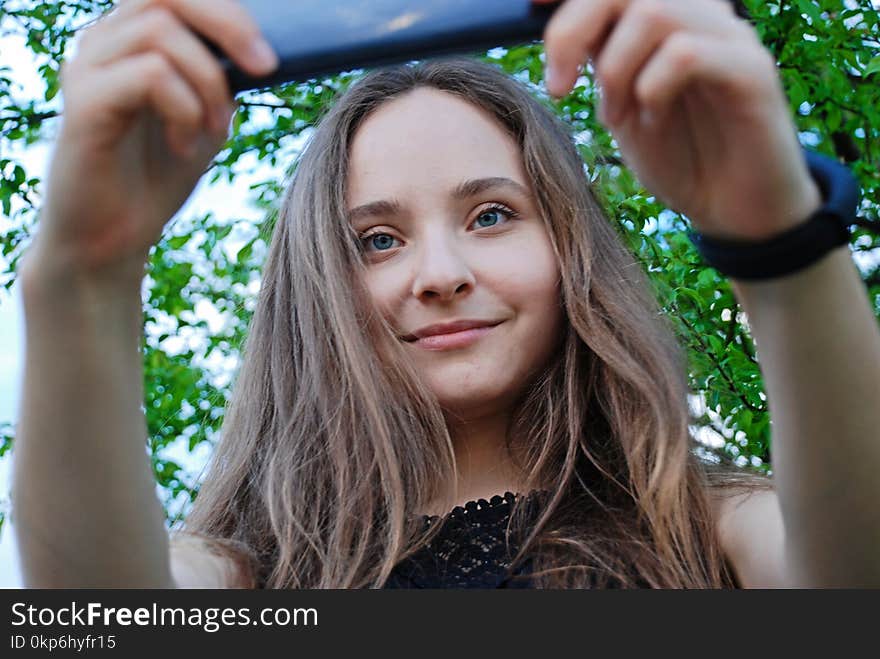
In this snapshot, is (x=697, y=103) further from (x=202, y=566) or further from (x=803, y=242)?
(x=202, y=566)

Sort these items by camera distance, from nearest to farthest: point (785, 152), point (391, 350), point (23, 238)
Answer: point (785, 152) → point (391, 350) → point (23, 238)

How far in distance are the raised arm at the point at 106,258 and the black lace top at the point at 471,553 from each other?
0.72m

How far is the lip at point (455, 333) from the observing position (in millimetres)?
1879

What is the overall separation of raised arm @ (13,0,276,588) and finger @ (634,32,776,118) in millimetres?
436

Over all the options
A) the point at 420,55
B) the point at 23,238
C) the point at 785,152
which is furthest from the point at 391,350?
the point at 23,238

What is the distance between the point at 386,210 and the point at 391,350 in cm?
29

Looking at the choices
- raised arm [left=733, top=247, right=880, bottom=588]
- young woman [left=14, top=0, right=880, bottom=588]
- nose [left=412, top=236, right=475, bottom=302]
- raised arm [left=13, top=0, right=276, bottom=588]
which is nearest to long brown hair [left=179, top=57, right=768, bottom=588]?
young woman [left=14, top=0, right=880, bottom=588]

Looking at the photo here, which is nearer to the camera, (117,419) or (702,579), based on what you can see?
(117,419)

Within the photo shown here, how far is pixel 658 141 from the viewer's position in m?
1.13

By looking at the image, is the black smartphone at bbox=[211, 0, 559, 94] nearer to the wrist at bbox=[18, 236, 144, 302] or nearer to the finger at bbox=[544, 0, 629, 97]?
the finger at bbox=[544, 0, 629, 97]

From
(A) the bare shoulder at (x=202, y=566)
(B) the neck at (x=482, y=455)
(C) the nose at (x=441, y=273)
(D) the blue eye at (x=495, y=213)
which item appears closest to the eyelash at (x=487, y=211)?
(D) the blue eye at (x=495, y=213)

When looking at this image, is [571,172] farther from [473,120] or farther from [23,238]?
[23,238]

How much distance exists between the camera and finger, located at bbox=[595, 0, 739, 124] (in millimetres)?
1070

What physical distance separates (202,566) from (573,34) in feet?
3.80
